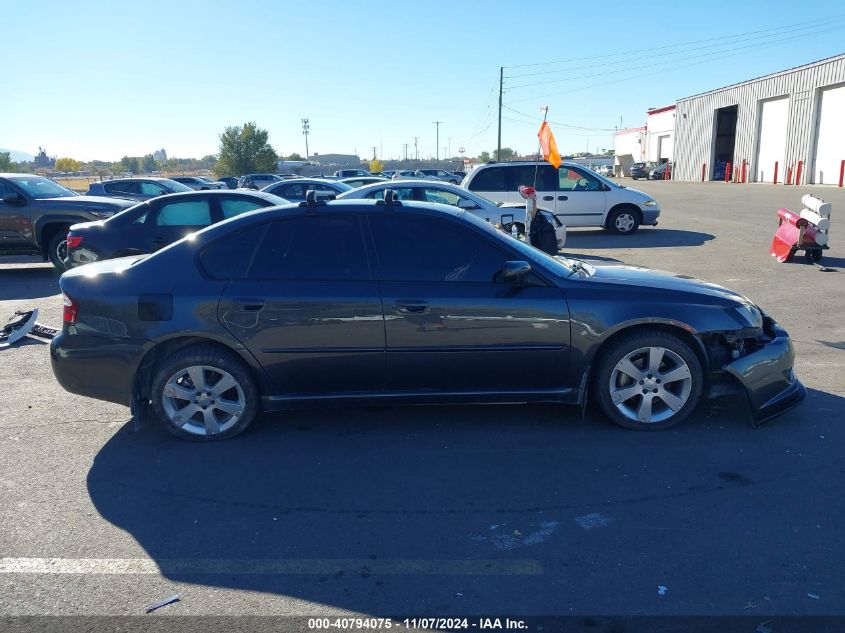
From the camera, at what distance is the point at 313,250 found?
4.70 metres

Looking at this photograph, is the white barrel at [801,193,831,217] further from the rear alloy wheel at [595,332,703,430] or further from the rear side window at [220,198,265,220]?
the rear side window at [220,198,265,220]

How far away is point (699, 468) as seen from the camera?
414 centimetres

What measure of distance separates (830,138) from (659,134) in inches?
1225

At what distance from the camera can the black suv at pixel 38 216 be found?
38.5ft

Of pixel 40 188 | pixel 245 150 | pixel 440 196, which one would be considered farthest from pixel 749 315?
pixel 245 150

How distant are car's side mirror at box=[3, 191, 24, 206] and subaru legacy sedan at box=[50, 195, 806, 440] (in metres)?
8.45

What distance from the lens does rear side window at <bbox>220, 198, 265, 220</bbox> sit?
32.2 ft

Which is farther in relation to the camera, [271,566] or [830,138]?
[830,138]

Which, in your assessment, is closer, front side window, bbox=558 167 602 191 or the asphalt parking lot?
the asphalt parking lot

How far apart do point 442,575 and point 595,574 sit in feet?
2.31

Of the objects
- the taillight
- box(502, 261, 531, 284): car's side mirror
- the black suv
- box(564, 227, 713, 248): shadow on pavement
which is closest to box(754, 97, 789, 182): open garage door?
box(564, 227, 713, 248): shadow on pavement

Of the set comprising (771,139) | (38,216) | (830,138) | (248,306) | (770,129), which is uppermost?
(770,129)

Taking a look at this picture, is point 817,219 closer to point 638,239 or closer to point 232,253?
point 638,239

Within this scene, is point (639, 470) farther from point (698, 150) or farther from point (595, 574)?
point (698, 150)
